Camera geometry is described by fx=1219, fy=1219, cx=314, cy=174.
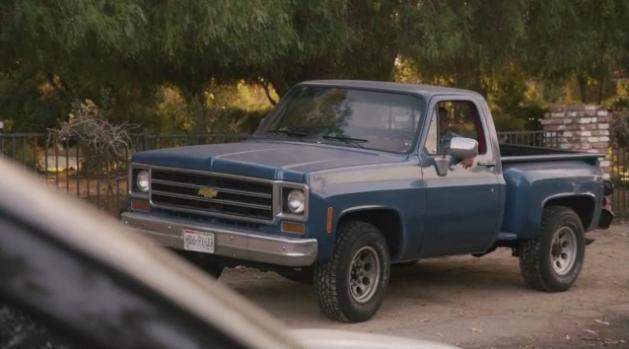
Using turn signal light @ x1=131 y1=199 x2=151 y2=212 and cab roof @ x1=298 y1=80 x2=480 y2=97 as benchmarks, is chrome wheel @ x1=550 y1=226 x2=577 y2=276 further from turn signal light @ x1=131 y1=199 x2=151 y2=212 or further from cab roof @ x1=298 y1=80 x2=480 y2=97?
turn signal light @ x1=131 y1=199 x2=151 y2=212

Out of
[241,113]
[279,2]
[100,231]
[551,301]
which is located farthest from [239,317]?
[241,113]

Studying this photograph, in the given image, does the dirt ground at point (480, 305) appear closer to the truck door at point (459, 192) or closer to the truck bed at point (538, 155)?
the truck door at point (459, 192)

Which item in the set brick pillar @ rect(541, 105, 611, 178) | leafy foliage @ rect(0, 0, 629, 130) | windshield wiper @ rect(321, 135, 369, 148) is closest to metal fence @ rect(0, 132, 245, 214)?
leafy foliage @ rect(0, 0, 629, 130)

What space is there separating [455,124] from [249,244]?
3.53m

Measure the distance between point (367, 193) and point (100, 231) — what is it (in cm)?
820

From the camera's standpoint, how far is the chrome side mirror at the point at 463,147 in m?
9.84

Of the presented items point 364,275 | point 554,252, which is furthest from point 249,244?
point 554,252

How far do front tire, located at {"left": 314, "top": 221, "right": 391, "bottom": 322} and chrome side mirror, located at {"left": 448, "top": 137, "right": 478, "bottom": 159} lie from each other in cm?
99

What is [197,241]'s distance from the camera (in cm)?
926

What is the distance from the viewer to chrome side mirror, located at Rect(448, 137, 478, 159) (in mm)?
9836

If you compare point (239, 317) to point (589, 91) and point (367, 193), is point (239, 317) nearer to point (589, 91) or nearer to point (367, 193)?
point (367, 193)

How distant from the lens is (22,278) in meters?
0.97

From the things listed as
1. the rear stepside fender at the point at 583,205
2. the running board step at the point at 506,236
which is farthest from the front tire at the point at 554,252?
the running board step at the point at 506,236

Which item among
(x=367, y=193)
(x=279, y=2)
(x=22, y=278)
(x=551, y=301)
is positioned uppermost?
(x=279, y=2)
